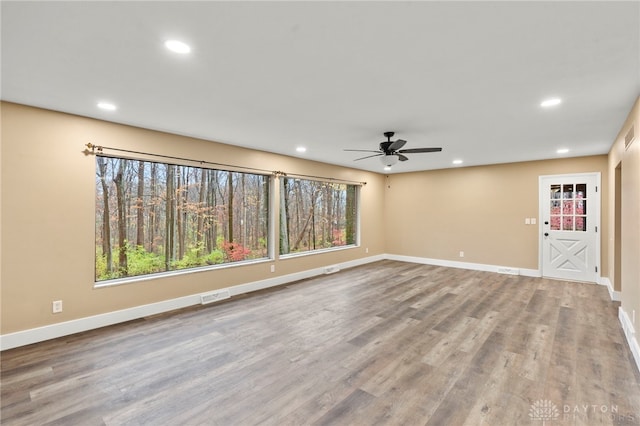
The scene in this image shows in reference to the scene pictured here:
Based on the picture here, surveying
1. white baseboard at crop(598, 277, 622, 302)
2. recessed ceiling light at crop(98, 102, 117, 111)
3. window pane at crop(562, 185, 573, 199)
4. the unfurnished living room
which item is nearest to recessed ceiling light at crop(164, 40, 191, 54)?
the unfurnished living room

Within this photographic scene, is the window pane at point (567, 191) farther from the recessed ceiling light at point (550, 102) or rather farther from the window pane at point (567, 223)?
the recessed ceiling light at point (550, 102)

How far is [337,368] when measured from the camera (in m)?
2.62

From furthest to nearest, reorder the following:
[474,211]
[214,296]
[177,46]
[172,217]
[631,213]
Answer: [474,211] → [214,296] → [172,217] → [631,213] → [177,46]

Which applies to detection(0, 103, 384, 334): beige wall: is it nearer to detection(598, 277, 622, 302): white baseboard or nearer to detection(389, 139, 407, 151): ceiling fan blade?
detection(389, 139, 407, 151): ceiling fan blade

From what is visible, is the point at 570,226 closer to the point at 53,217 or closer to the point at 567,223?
the point at 567,223

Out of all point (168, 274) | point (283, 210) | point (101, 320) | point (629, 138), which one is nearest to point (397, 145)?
point (629, 138)

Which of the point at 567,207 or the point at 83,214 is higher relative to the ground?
the point at 567,207

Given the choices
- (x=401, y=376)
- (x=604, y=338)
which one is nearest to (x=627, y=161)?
(x=604, y=338)

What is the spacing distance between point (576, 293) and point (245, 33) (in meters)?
6.22

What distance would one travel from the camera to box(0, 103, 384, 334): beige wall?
9.82 ft

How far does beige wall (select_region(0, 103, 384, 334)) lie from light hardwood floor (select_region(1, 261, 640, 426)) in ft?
1.24

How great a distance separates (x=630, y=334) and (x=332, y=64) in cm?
397

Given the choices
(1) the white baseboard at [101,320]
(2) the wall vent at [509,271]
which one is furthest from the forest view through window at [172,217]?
(2) the wall vent at [509,271]

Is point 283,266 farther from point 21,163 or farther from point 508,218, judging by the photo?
point 508,218
